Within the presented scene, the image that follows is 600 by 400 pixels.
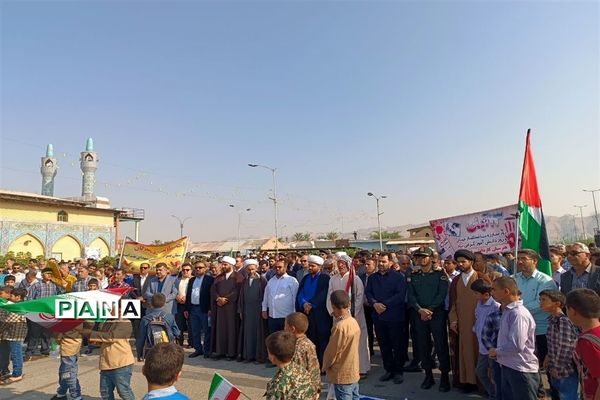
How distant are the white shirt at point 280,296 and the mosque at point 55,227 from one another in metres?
32.1

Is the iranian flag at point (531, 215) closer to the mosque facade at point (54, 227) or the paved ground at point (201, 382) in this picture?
the paved ground at point (201, 382)

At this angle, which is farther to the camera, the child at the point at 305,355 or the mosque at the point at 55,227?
the mosque at the point at 55,227

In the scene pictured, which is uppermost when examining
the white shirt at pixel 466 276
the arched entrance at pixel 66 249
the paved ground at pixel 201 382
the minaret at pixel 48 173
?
the minaret at pixel 48 173

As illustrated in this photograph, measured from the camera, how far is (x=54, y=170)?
176 ft

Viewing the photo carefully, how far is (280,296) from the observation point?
282 inches

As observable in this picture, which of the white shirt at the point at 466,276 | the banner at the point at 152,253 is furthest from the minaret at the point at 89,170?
the white shirt at the point at 466,276

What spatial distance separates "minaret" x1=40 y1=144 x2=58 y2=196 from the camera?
5197cm

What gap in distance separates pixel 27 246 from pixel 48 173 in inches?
893

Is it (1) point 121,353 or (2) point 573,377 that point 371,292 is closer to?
(2) point 573,377

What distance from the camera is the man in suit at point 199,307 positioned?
26.7 ft

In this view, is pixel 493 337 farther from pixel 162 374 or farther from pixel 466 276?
pixel 162 374

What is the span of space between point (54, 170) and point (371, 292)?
2272 inches

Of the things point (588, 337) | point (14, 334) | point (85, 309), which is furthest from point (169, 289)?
point (588, 337)

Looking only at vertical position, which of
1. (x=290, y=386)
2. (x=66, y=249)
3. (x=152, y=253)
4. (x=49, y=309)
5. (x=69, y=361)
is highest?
(x=66, y=249)
